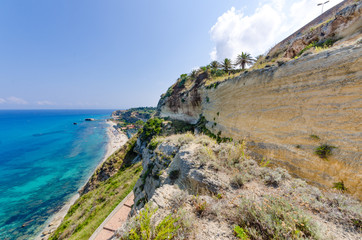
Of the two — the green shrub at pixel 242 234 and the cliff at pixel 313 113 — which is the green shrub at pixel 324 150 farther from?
the green shrub at pixel 242 234

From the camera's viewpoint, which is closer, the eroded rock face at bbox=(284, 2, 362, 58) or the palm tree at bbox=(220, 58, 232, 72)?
the eroded rock face at bbox=(284, 2, 362, 58)

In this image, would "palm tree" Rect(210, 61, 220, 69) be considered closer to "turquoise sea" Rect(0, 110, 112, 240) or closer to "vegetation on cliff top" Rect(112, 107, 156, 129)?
"turquoise sea" Rect(0, 110, 112, 240)

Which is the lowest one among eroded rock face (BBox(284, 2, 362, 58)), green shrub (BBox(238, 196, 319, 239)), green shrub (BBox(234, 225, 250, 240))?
green shrub (BBox(234, 225, 250, 240))

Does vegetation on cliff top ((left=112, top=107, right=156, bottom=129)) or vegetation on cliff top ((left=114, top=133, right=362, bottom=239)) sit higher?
vegetation on cliff top ((left=114, top=133, right=362, bottom=239))

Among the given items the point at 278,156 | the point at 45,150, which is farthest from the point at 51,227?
the point at 45,150

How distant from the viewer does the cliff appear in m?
4.68

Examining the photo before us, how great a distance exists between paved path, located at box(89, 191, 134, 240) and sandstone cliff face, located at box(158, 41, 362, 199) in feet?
35.4

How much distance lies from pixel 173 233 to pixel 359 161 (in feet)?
22.7

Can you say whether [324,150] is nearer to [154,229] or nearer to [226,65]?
[154,229]

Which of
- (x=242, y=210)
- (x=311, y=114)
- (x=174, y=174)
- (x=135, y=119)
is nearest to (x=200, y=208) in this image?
(x=242, y=210)

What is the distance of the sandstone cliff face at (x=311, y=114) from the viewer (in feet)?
15.3

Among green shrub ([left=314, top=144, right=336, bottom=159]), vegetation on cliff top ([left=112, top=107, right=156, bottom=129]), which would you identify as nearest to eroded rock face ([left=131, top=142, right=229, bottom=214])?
green shrub ([left=314, top=144, right=336, bottom=159])

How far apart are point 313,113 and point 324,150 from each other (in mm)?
1599

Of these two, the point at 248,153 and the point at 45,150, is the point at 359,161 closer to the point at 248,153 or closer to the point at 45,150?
the point at 248,153
